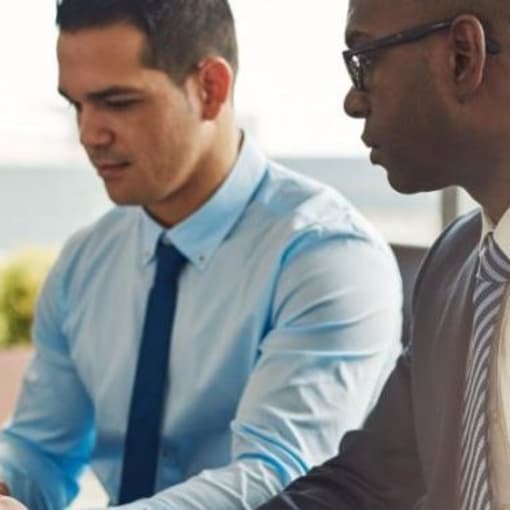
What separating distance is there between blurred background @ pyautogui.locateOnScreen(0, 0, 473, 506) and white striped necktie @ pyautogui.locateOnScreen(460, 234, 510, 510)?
0.60 m

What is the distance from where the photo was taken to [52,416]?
2.08 meters

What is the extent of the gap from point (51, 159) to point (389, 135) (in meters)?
3.51

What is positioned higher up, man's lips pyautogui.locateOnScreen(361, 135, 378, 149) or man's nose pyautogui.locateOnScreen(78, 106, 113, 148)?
man's lips pyautogui.locateOnScreen(361, 135, 378, 149)

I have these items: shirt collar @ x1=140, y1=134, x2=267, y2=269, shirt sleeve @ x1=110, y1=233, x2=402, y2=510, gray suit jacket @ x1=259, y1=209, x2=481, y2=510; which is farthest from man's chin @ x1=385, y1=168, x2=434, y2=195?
shirt collar @ x1=140, y1=134, x2=267, y2=269

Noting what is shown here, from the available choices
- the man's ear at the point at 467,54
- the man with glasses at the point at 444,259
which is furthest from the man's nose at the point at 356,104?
the man's ear at the point at 467,54

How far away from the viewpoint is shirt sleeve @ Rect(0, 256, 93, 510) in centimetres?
206

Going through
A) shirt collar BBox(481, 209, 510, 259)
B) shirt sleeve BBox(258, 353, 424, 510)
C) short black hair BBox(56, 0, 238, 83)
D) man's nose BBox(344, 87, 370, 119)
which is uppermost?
short black hair BBox(56, 0, 238, 83)

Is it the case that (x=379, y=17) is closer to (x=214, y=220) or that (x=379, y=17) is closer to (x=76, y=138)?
(x=214, y=220)

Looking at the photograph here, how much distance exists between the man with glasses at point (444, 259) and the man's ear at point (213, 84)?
61cm

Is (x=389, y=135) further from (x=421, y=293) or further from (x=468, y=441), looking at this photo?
(x=468, y=441)

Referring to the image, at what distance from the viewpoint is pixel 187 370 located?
6.31ft

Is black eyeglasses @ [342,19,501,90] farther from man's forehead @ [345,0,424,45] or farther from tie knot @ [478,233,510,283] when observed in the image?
tie knot @ [478,233,510,283]

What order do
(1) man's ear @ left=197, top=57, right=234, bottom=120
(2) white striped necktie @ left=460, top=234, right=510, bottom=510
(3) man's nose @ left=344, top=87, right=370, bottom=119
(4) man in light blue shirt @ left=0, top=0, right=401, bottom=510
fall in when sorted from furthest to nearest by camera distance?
(1) man's ear @ left=197, top=57, right=234, bottom=120 < (4) man in light blue shirt @ left=0, top=0, right=401, bottom=510 < (3) man's nose @ left=344, top=87, right=370, bottom=119 < (2) white striped necktie @ left=460, top=234, right=510, bottom=510

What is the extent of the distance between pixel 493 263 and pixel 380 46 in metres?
0.25
